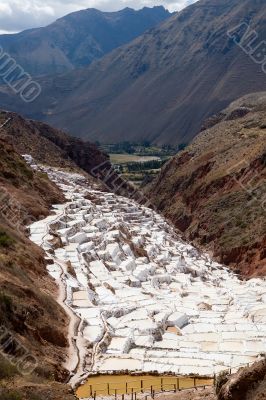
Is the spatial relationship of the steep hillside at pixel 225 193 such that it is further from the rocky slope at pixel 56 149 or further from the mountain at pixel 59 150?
the rocky slope at pixel 56 149

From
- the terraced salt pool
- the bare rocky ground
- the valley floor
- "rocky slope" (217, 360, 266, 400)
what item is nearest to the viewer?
"rocky slope" (217, 360, 266, 400)

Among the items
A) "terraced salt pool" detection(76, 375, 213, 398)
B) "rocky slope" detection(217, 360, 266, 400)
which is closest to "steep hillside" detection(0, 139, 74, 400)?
"terraced salt pool" detection(76, 375, 213, 398)

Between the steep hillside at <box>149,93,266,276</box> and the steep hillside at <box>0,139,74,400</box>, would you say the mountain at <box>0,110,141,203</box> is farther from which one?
the steep hillside at <box>0,139,74,400</box>

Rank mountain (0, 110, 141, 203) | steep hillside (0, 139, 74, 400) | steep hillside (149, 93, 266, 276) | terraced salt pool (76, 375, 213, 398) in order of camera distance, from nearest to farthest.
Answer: steep hillside (0, 139, 74, 400)
terraced salt pool (76, 375, 213, 398)
steep hillside (149, 93, 266, 276)
mountain (0, 110, 141, 203)

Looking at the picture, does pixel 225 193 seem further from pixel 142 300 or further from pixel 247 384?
pixel 247 384

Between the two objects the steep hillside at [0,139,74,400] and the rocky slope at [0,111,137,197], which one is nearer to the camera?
the steep hillside at [0,139,74,400]

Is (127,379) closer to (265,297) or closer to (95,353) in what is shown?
(95,353)
